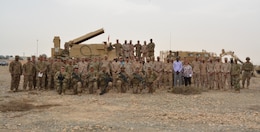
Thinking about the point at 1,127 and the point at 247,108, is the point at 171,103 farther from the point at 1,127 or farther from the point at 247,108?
the point at 1,127

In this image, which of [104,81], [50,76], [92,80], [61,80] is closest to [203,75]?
[104,81]

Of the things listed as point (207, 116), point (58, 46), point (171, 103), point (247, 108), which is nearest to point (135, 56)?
point (58, 46)

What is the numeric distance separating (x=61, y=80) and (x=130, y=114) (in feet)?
19.4

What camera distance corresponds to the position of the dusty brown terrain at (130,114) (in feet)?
24.7

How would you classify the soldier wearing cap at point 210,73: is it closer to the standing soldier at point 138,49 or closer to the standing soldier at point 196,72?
the standing soldier at point 196,72

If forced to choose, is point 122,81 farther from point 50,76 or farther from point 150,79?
point 50,76

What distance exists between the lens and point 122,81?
1484 centimetres

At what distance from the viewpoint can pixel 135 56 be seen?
19.0 metres

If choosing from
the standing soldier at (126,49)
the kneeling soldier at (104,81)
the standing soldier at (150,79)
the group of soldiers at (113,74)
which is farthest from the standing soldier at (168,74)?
the standing soldier at (126,49)

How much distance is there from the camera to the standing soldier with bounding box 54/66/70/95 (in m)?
14.2

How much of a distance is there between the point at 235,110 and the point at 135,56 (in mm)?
9491

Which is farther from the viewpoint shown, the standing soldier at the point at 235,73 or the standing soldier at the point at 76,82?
the standing soldier at the point at 235,73

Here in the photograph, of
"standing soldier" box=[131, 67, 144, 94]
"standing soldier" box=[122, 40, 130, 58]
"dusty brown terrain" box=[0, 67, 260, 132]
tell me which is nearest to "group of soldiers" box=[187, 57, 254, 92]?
"standing soldier" box=[131, 67, 144, 94]

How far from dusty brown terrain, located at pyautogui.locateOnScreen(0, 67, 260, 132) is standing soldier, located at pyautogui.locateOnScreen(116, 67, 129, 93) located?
72.2 inches
